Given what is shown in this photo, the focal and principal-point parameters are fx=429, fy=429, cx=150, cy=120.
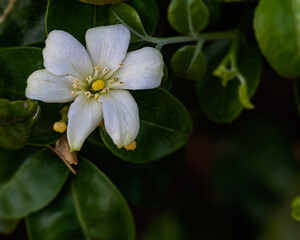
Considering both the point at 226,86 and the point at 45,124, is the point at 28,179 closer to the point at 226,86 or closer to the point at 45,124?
the point at 45,124

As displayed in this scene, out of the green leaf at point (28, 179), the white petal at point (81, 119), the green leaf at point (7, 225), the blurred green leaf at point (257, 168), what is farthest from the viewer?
the blurred green leaf at point (257, 168)

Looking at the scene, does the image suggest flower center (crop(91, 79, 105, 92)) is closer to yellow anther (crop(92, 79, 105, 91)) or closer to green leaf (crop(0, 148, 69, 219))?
yellow anther (crop(92, 79, 105, 91))

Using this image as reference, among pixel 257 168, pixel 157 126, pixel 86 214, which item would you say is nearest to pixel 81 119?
pixel 157 126

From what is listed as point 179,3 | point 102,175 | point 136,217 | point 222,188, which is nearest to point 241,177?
point 222,188

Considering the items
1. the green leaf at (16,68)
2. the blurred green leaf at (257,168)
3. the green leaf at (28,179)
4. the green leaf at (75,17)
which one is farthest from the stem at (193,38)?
the blurred green leaf at (257,168)

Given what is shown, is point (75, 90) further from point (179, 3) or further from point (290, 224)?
point (290, 224)

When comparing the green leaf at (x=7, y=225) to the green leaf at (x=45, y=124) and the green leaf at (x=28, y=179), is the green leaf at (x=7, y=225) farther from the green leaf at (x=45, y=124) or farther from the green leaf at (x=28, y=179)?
the green leaf at (x=45, y=124)

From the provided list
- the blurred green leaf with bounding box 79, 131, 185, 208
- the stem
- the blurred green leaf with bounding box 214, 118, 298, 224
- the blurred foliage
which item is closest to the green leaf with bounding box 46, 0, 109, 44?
the blurred foliage
